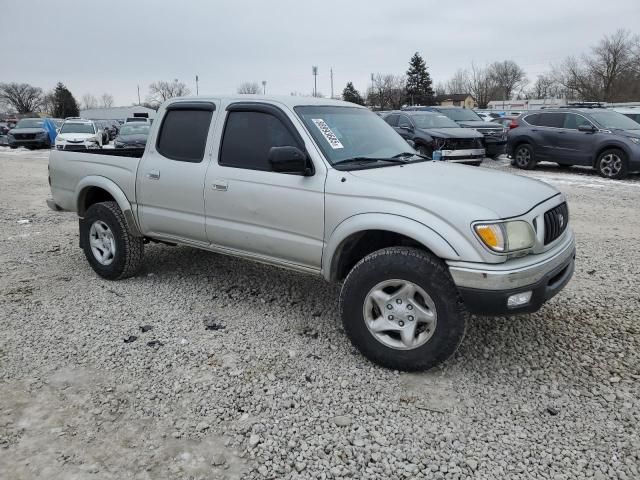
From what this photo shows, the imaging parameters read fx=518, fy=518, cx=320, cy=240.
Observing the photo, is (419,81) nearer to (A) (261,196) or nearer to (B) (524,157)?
(B) (524,157)

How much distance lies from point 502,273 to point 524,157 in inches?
483

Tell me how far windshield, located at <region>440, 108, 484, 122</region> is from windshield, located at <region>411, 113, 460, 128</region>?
7.97 ft

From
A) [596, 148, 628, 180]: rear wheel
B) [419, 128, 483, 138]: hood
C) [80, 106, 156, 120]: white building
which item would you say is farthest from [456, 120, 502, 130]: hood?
[80, 106, 156, 120]: white building

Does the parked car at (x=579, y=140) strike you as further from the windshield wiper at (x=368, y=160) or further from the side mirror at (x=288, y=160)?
the side mirror at (x=288, y=160)

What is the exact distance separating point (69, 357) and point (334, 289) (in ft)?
7.68

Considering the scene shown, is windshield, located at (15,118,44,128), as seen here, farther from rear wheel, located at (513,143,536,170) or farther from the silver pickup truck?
the silver pickup truck

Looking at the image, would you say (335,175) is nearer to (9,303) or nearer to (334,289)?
(334,289)

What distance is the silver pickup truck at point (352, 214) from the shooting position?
3119 mm

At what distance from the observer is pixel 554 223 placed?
346 centimetres

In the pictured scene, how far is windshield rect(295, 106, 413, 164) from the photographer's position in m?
3.86

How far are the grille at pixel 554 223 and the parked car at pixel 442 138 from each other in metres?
8.88

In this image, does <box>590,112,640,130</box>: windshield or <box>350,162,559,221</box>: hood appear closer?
<box>350,162,559,221</box>: hood

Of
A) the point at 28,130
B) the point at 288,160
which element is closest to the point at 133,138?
the point at 28,130

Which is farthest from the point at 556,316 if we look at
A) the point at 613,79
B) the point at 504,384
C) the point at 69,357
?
the point at 613,79
